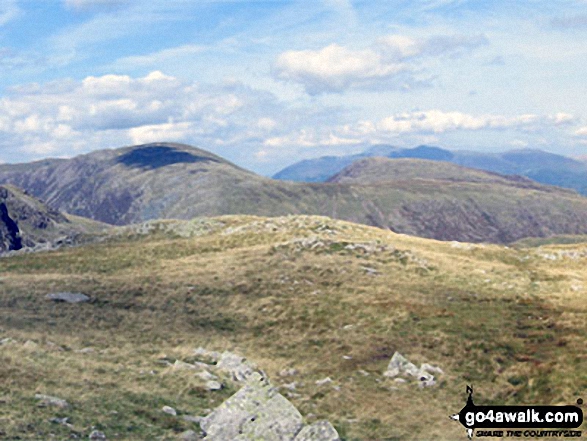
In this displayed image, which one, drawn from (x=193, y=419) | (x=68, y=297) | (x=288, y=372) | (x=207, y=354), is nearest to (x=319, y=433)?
(x=193, y=419)

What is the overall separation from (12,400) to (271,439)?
10.9 metres

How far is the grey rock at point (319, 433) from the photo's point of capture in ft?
63.6

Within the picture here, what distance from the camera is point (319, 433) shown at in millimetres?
19609

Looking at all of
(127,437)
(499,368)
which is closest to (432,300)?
(499,368)

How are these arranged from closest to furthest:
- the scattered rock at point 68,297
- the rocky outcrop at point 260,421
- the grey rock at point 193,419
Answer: the rocky outcrop at point 260,421 → the grey rock at point 193,419 → the scattered rock at point 68,297

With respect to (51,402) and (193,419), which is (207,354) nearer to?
(193,419)

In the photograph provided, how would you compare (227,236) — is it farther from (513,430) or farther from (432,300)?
(513,430)

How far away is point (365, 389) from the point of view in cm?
2906

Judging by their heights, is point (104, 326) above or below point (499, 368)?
above

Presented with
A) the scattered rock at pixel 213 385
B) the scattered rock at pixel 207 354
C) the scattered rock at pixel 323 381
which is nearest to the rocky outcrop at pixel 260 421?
the scattered rock at pixel 213 385

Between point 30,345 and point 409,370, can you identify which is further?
point 409,370

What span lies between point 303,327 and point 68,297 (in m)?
22.8

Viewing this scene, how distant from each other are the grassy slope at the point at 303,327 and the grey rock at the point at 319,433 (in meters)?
3.40

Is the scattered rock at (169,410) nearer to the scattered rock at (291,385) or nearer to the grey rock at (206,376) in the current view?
the grey rock at (206,376)
